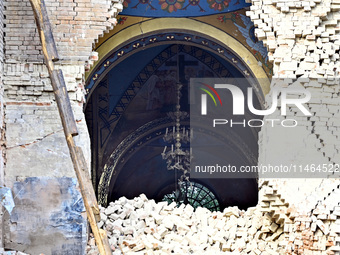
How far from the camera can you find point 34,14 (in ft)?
32.0

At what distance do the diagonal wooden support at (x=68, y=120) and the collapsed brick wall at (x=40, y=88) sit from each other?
2.10ft

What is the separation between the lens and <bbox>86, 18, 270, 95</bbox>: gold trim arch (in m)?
11.8

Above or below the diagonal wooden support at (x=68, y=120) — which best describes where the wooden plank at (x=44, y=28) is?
above

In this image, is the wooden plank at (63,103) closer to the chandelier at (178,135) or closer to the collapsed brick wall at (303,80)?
the collapsed brick wall at (303,80)

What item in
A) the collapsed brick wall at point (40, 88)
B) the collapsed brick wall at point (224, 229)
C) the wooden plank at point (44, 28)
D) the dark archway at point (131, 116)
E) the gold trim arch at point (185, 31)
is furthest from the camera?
the dark archway at point (131, 116)

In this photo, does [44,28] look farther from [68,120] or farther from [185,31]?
[185,31]

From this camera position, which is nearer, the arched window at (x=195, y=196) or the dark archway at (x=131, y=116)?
the dark archway at (x=131, y=116)

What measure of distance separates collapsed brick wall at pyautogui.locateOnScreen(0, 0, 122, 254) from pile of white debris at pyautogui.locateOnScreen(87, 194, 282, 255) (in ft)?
2.49

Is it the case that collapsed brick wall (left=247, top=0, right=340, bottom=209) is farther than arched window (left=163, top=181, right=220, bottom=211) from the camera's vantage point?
No

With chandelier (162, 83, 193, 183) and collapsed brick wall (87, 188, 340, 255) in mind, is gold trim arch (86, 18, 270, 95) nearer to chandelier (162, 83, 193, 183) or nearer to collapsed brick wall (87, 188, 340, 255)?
collapsed brick wall (87, 188, 340, 255)

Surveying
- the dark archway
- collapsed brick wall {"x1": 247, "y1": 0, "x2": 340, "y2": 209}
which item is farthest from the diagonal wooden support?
the dark archway

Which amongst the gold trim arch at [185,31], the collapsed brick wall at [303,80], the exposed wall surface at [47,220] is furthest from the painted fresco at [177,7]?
the exposed wall surface at [47,220]

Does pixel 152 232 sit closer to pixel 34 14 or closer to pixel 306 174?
pixel 306 174

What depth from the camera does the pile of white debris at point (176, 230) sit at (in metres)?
10.2
